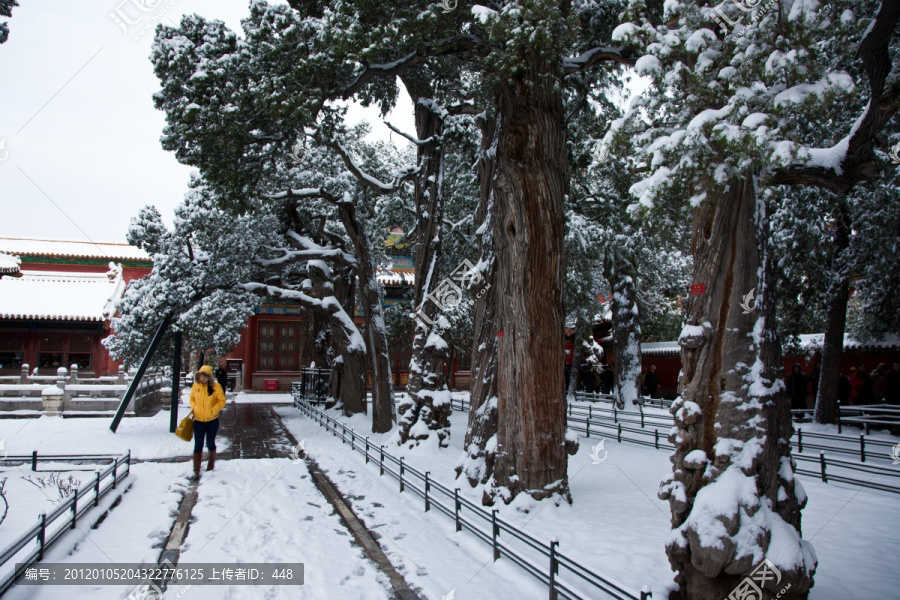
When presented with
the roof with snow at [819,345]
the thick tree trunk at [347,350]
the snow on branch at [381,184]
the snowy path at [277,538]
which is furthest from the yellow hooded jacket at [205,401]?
the roof with snow at [819,345]

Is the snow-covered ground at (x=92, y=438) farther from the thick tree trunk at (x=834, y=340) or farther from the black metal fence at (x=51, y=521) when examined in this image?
the thick tree trunk at (x=834, y=340)

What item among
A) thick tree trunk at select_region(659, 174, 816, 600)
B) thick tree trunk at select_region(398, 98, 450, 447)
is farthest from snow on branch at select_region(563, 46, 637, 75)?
thick tree trunk at select_region(398, 98, 450, 447)

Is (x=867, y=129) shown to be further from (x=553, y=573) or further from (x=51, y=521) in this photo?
(x=51, y=521)

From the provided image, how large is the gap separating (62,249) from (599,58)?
3510cm

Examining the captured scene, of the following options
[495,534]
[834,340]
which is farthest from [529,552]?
[834,340]

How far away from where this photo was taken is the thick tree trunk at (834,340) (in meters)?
15.8

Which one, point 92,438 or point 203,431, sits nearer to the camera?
point 203,431

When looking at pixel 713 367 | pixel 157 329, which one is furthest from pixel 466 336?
pixel 713 367

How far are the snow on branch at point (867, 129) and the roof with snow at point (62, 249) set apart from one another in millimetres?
33232

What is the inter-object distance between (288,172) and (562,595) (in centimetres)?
1570

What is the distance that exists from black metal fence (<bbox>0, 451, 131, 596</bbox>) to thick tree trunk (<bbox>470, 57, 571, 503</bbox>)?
207 inches

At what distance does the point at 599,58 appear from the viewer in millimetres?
9906

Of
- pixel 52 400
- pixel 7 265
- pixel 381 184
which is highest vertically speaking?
pixel 381 184

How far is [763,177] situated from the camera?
205 inches
